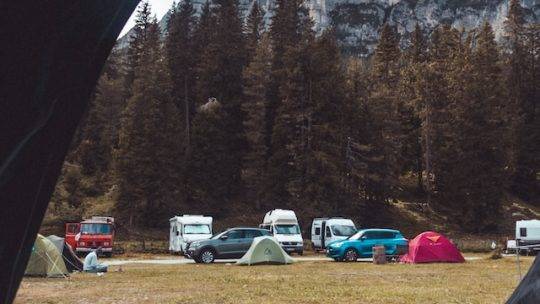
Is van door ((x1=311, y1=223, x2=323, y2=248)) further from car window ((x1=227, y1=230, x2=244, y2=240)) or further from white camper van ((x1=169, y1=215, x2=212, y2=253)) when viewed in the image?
car window ((x1=227, y1=230, x2=244, y2=240))

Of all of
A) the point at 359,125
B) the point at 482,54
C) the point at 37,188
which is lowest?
the point at 37,188

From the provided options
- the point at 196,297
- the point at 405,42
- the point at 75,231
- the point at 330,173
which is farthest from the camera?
the point at 405,42

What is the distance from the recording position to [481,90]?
196 feet

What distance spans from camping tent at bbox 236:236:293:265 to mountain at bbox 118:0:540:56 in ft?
415

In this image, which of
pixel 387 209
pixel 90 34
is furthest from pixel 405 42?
pixel 90 34

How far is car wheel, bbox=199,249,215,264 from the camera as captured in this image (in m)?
25.6

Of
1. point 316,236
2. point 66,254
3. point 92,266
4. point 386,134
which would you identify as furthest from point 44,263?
point 386,134

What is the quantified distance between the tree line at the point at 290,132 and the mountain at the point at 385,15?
77500 mm

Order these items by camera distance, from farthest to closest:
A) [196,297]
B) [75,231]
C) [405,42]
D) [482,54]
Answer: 1. [405,42]
2. [482,54]
3. [75,231]
4. [196,297]

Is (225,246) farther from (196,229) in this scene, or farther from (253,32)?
(253,32)

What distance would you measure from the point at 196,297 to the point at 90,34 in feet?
34.4

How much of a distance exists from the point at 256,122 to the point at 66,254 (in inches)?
1435

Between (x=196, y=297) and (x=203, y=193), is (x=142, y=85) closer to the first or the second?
(x=203, y=193)

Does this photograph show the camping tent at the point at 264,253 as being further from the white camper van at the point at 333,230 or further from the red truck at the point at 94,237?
the red truck at the point at 94,237
